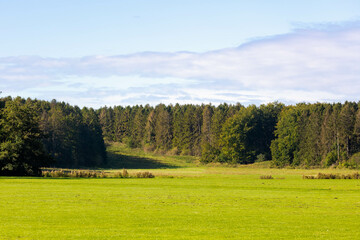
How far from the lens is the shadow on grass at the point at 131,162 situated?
437 feet

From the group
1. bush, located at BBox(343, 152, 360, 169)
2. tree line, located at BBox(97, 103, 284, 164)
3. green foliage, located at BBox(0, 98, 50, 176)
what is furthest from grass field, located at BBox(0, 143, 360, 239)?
tree line, located at BBox(97, 103, 284, 164)

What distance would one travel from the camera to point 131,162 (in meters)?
141

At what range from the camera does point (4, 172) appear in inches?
2557

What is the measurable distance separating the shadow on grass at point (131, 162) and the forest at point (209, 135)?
4684mm

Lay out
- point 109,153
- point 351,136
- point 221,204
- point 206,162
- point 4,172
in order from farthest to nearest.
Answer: point 109,153, point 206,162, point 351,136, point 4,172, point 221,204

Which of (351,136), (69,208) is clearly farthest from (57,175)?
(351,136)

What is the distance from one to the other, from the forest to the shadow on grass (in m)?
4.68

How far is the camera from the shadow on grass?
437ft

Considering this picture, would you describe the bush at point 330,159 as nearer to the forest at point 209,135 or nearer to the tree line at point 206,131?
the forest at point 209,135

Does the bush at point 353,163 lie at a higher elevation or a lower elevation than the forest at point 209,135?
lower

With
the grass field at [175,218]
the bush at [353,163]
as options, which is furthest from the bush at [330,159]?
the grass field at [175,218]

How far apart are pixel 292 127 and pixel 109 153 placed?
61.9 meters

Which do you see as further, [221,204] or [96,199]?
[96,199]

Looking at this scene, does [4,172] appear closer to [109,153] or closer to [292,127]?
[292,127]
